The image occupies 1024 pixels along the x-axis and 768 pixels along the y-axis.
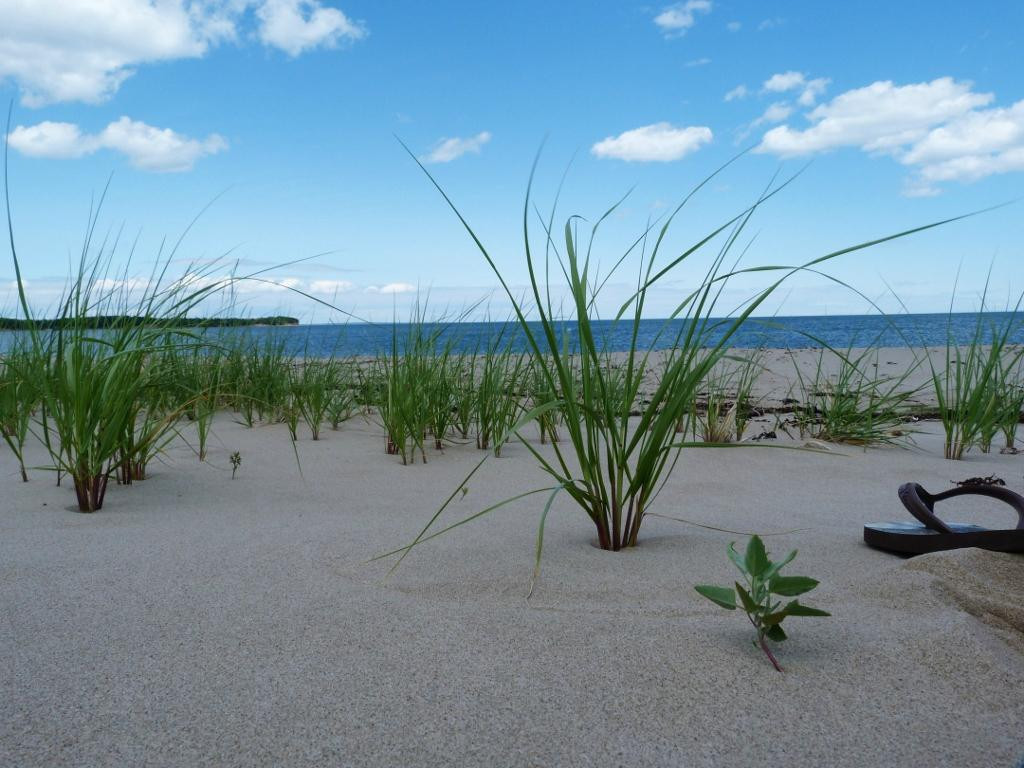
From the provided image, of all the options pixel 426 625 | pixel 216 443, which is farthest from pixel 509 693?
pixel 216 443

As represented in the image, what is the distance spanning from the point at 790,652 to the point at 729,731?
231 mm

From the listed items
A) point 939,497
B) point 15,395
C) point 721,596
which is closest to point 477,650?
point 721,596

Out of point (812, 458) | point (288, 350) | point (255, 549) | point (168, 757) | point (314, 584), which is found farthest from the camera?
point (288, 350)

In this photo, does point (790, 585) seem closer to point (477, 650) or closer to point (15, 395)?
point (477, 650)

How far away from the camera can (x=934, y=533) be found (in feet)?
5.03

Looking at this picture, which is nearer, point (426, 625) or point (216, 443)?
point (426, 625)

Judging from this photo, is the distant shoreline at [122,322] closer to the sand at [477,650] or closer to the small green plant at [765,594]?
the sand at [477,650]

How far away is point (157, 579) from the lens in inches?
55.4

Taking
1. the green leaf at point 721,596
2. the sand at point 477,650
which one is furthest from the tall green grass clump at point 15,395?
the green leaf at point 721,596

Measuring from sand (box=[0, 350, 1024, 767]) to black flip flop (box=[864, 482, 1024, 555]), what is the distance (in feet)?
0.14

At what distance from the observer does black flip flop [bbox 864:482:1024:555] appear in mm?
1419

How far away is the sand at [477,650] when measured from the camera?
2.86ft

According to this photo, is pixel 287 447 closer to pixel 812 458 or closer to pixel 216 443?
pixel 216 443

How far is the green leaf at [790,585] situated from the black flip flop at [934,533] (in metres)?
0.58
